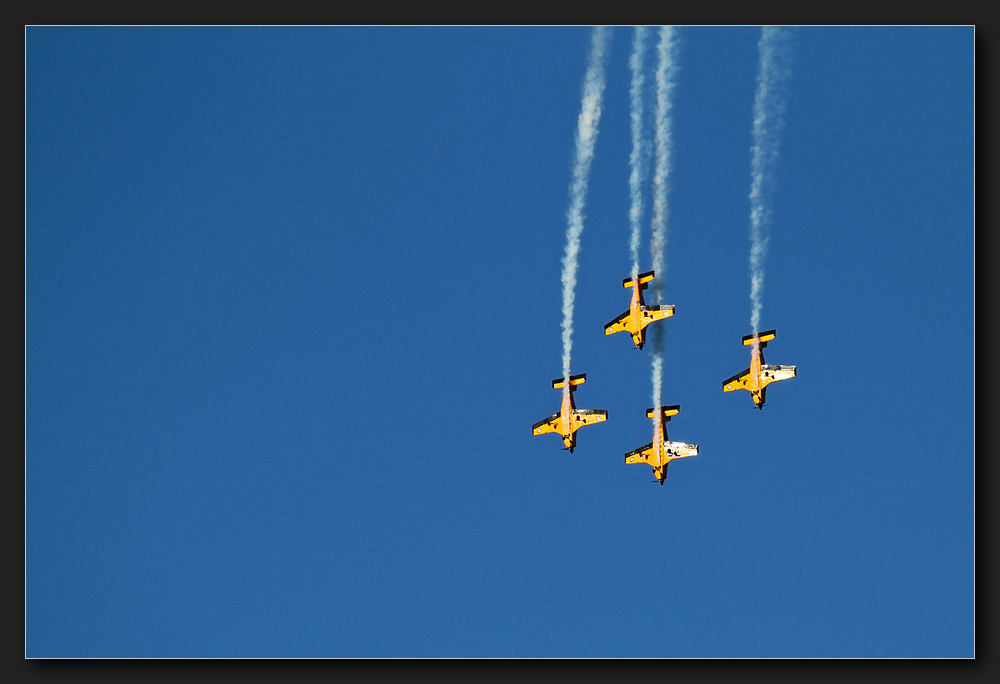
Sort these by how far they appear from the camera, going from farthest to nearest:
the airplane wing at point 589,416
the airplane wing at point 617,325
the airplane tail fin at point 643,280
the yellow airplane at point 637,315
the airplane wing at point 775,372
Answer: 1. the airplane wing at point 589,416
2. the airplane wing at point 775,372
3. the airplane wing at point 617,325
4. the yellow airplane at point 637,315
5. the airplane tail fin at point 643,280

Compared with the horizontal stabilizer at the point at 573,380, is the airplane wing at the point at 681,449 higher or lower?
lower

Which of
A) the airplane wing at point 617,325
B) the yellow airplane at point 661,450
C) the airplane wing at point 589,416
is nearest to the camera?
the yellow airplane at point 661,450

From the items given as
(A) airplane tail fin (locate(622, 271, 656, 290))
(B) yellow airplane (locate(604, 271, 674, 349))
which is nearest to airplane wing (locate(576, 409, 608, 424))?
(B) yellow airplane (locate(604, 271, 674, 349))

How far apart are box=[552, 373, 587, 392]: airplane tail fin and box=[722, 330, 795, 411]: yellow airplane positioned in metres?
4.28

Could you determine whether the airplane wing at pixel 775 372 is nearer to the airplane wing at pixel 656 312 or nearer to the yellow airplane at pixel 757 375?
the yellow airplane at pixel 757 375

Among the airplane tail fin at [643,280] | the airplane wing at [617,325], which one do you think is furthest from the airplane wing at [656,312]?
the airplane tail fin at [643,280]

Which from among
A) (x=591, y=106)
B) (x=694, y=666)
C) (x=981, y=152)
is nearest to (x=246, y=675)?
(x=694, y=666)

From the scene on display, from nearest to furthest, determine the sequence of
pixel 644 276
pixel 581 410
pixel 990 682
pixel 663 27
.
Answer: pixel 990 682 → pixel 663 27 → pixel 644 276 → pixel 581 410

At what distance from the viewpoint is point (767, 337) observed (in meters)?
40.5

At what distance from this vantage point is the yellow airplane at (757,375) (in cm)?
4109

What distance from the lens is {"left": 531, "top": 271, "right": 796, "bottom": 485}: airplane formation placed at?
133 ft

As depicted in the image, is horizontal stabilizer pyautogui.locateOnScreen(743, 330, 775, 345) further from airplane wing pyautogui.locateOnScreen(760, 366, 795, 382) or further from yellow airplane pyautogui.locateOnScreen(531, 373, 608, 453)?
yellow airplane pyautogui.locateOnScreen(531, 373, 608, 453)

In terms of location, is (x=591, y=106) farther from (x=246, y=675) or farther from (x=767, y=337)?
(x=246, y=675)

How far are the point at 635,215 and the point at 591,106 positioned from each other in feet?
9.82
